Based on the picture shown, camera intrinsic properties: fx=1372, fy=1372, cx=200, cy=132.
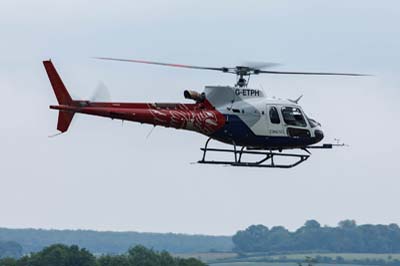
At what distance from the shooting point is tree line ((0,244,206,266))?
11475 centimetres

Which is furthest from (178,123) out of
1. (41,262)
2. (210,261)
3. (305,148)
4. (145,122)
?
(210,261)

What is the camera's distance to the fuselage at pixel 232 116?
45.9 metres

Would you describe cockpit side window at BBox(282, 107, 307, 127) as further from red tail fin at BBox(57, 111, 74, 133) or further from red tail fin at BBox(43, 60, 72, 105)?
red tail fin at BBox(43, 60, 72, 105)

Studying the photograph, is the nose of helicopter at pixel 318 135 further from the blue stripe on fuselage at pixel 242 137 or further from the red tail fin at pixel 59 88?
the red tail fin at pixel 59 88

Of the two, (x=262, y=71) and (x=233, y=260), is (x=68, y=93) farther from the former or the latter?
(x=233, y=260)

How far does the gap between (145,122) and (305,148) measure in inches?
273

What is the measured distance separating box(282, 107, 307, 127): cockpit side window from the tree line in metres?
66.0

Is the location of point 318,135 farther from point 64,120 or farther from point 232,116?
point 64,120

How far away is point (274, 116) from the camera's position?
4912 centimetres

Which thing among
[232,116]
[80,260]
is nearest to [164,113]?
[232,116]

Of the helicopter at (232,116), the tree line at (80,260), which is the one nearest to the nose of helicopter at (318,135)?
the helicopter at (232,116)

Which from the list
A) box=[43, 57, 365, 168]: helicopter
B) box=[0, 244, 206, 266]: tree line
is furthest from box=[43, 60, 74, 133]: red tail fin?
box=[0, 244, 206, 266]: tree line

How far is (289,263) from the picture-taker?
640 feet

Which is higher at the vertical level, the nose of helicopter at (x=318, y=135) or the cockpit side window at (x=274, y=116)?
the cockpit side window at (x=274, y=116)
